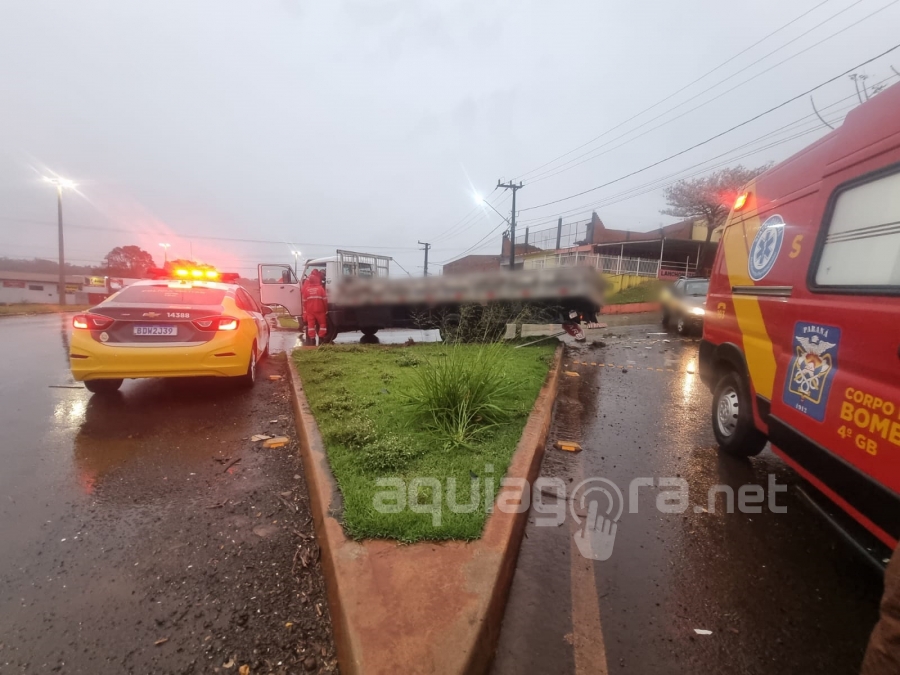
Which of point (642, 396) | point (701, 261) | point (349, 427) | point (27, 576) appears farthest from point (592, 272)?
point (642, 396)

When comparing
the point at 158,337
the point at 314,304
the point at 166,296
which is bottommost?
the point at 158,337

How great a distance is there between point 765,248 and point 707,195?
26.3 metres

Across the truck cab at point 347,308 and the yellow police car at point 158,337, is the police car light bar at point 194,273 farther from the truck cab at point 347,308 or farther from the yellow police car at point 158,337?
the truck cab at point 347,308

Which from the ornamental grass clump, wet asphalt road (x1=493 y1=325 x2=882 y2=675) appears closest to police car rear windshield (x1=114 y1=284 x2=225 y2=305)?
the ornamental grass clump

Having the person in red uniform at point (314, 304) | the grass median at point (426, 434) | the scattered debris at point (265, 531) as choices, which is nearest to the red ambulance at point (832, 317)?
the grass median at point (426, 434)

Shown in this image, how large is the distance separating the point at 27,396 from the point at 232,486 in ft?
13.0

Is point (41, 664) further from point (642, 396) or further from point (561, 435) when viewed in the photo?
point (642, 396)

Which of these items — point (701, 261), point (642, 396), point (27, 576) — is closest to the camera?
point (27, 576)

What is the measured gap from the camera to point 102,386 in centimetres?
498

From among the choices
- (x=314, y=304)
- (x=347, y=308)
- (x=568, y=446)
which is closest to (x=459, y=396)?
(x=568, y=446)

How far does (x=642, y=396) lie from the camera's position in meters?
5.83

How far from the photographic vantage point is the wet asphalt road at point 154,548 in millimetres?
1748

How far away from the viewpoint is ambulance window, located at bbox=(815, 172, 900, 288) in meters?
1.99

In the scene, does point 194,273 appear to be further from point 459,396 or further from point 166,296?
point 459,396
